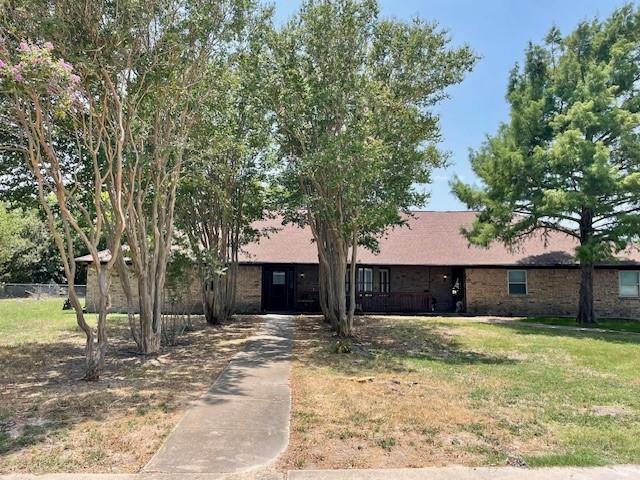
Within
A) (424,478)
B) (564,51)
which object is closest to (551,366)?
(424,478)

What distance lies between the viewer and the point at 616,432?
591 cm

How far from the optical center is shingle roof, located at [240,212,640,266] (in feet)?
75.5

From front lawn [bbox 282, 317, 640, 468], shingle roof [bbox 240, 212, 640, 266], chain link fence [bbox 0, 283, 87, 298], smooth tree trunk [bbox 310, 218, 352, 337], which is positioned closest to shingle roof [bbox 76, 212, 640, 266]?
shingle roof [bbox 240, 212, 640, 266]

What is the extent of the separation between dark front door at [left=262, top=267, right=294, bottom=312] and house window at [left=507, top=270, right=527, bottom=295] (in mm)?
10173

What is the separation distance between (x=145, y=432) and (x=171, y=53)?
267 inches

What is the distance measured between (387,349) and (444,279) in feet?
42.4

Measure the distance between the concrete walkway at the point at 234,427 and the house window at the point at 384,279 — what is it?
49.3ft

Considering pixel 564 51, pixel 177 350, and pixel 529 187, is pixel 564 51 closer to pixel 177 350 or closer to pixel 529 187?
pixel 529 187

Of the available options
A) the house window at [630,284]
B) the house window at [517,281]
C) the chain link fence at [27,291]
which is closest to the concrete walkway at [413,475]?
the house window at [517,281]

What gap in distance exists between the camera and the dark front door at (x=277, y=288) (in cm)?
2462

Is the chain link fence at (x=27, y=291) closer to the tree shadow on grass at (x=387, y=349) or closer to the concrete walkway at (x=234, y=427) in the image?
the tree shadow on grass at (x=387, y=349)

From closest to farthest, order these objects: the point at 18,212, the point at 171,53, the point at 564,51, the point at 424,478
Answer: the point at 424,478 < the point at 171,53 < the point at 564,51 < the point at 18,212

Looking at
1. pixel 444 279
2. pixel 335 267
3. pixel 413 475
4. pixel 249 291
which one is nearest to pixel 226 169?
pixel 335 267

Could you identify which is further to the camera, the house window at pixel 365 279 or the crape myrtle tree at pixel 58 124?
the house window at pixel 365 279
